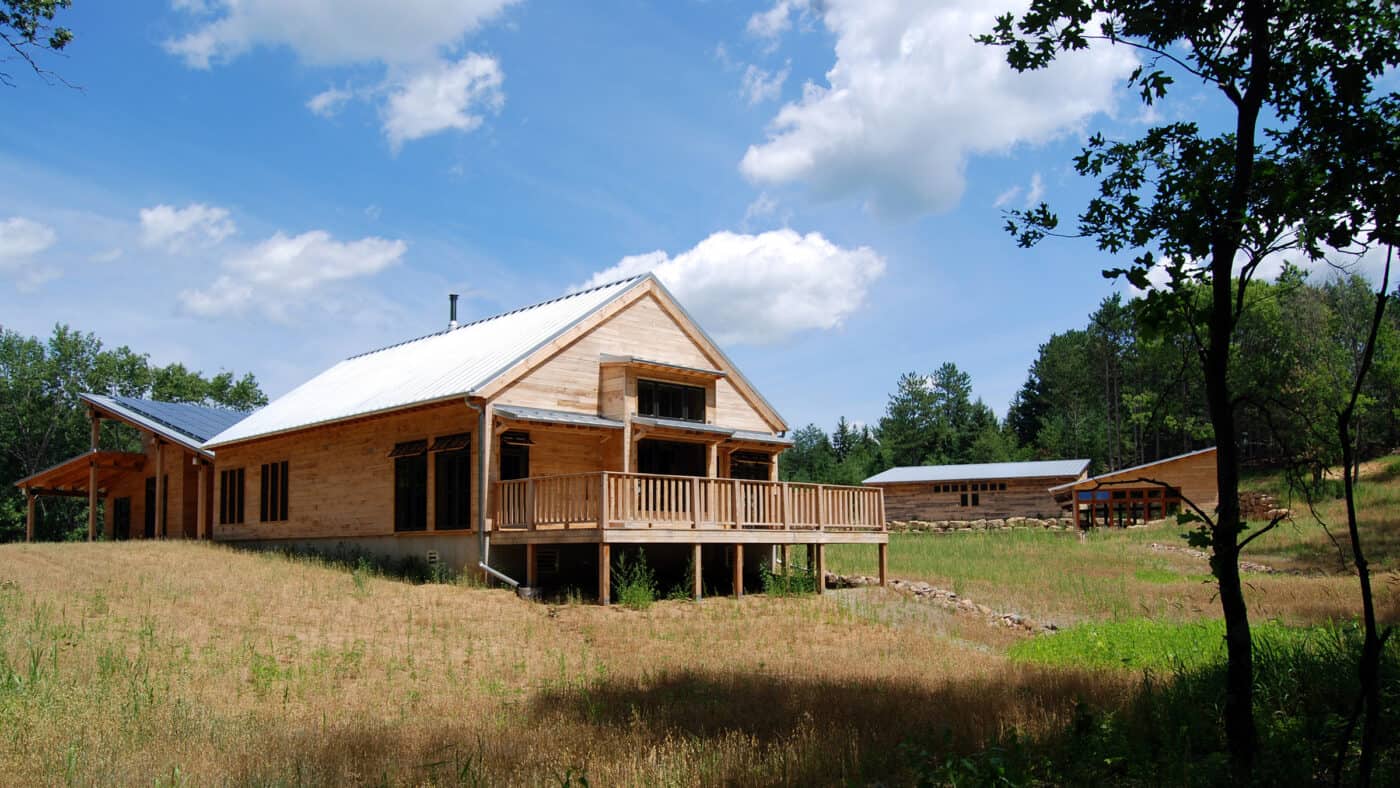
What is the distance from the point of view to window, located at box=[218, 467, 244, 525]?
97.4ft

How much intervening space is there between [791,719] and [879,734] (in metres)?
1.03

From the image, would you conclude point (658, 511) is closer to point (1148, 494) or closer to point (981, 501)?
point (1148, 494)

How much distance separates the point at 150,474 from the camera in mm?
36438

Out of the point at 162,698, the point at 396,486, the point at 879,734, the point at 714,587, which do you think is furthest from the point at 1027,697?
the point at 396,486

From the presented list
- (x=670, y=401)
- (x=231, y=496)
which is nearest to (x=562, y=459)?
(x=670, y=401)

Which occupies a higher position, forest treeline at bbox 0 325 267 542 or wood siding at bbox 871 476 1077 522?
forest treeline at bbox 0 325 267 542

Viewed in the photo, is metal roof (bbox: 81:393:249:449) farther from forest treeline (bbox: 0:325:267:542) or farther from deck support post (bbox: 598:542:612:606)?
forest treeline (bbox: 0:325:267:542)

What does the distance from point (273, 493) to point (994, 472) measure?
3816cm

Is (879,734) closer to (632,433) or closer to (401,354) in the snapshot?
(632,433)

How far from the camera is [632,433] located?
22453mm

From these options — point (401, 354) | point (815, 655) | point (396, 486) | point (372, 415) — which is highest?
point (401, 354)

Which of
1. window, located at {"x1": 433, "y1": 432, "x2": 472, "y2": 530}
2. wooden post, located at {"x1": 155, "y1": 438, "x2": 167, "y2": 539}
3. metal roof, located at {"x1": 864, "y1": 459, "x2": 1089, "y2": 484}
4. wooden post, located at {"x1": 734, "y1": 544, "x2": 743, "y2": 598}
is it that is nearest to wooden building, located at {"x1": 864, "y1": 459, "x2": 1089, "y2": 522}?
metal roof, located at {"x1": 864, "y1": 459, "x2": 1089, "y2": 484}

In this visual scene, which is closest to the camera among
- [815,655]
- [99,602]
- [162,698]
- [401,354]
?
[162,698]

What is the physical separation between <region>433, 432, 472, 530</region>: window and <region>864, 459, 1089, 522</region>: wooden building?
36263 millimetres
